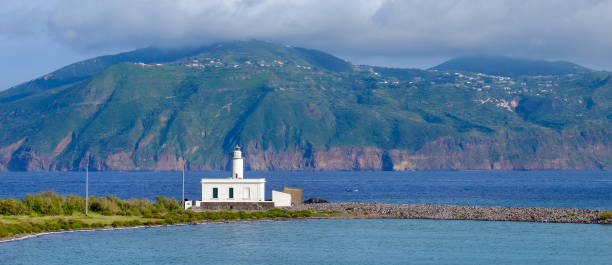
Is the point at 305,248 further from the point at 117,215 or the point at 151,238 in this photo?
the point at 117,215

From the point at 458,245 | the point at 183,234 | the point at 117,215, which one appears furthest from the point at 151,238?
the point at 458,245

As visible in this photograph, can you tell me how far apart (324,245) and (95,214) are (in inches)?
827

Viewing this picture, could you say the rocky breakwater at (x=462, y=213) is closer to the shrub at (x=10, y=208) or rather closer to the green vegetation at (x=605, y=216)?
the green vegetation at (x=605, y=216)

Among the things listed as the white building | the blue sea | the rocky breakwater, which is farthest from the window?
the blue sea

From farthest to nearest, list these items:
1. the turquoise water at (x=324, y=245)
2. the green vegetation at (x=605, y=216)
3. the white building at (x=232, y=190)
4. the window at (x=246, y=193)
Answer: the window at (x=246, y=193), the white building at (x=232, y=190), the green vegetation at (x=605, y=216), the turquoise water at (x=324, y=245)

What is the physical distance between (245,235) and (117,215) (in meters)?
13.7

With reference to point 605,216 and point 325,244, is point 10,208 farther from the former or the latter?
point 605,216

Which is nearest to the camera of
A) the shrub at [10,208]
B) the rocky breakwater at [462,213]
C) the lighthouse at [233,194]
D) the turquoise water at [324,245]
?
the turquoise water at [324,245]

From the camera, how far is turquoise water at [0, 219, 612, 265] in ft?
143

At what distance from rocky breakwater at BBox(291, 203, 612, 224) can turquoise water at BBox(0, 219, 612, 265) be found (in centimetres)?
341

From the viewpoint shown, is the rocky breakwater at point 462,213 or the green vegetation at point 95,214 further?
the rocky breakwater at point 462,213

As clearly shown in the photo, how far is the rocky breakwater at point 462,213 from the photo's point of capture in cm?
6475

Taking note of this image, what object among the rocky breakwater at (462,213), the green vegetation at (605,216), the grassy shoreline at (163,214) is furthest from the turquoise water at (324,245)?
the rocky breakwater at (462,213)

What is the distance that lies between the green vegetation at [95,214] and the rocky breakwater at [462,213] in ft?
14.8
